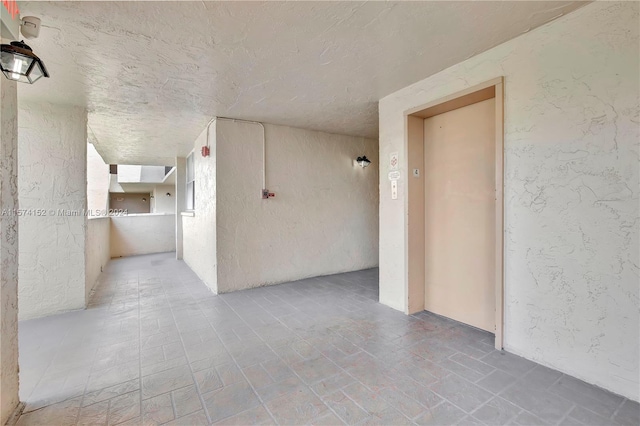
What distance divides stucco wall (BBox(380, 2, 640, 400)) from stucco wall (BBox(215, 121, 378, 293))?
291cm

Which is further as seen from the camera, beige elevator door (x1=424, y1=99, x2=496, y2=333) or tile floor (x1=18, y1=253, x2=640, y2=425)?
beige elevator door (x1=424, y1=99, x2=496, y2=333)

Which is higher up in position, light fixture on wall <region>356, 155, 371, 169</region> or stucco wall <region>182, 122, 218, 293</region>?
light fixture on wall <region>356, 155, 371, 169</region>

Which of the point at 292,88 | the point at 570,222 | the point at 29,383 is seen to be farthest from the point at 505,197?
the point at 29,383

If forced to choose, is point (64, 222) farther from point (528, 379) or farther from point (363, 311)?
point (528, 379)

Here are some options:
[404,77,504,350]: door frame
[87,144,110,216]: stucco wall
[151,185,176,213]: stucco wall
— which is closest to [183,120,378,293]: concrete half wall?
[404,77,504,350]: door frame

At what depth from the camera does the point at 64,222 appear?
3.48 meters

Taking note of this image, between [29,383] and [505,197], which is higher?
[505,197]

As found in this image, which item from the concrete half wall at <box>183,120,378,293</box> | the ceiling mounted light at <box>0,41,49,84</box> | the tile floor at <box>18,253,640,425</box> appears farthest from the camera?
the concrete half wall at <box>183,120,378,293</box>

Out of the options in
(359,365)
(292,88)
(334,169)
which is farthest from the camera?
(334,169)

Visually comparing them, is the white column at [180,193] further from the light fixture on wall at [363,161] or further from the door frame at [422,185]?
the door frame at [422,185]

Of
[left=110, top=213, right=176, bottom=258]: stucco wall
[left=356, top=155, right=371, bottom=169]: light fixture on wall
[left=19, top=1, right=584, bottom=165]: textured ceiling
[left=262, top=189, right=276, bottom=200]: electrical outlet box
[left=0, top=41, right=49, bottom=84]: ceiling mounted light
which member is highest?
[left=19, top=1, right=584, bottom=165]: textured ceiling

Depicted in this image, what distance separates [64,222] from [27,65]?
99.0 inches

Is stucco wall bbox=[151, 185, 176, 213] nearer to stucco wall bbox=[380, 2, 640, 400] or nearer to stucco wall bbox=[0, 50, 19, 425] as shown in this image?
stucco wall bbox=[0, 50, 19, 425]

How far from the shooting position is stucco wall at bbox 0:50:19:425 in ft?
5.23
